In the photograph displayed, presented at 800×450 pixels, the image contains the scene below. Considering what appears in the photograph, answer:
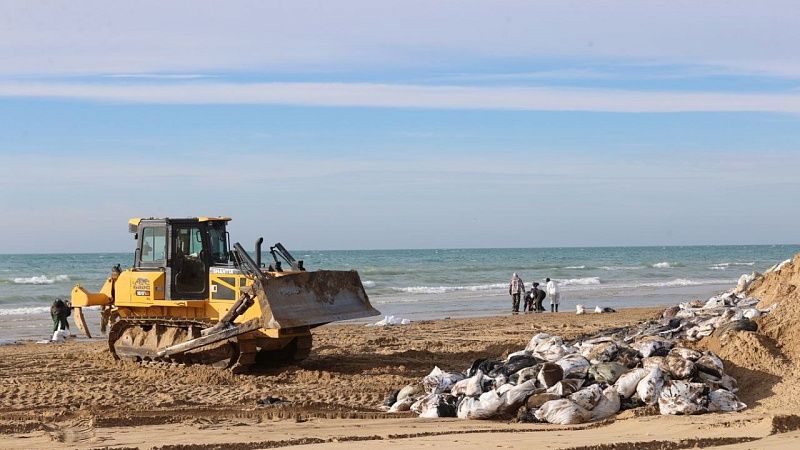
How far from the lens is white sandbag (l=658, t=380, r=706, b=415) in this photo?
1013 cm

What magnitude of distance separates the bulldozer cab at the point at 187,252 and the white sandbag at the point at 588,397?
625cm

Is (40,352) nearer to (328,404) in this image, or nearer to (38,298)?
(328,404)

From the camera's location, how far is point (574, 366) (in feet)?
36.3

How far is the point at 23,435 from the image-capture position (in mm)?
10047

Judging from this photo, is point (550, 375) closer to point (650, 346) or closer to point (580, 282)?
point (650, 346)

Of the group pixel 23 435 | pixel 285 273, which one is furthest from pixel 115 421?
pixel 285 273

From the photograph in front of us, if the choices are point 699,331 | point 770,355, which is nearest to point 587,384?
point 770,355

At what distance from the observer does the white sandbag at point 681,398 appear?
1013 centimetres

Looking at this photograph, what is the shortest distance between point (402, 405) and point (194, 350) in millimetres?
4217

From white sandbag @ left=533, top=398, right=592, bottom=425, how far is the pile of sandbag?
10 mm

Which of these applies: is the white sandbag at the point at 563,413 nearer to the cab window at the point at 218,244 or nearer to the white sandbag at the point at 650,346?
the white sandbag at the point at 650,346

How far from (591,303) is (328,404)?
2159 centimetres

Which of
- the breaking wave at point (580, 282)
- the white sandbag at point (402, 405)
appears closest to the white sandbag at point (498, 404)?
the white sandbag at point (402, 405)

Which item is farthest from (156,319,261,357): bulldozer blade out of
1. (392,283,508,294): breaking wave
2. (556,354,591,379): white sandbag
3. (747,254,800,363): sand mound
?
(392,283,508,294): breaking wave
